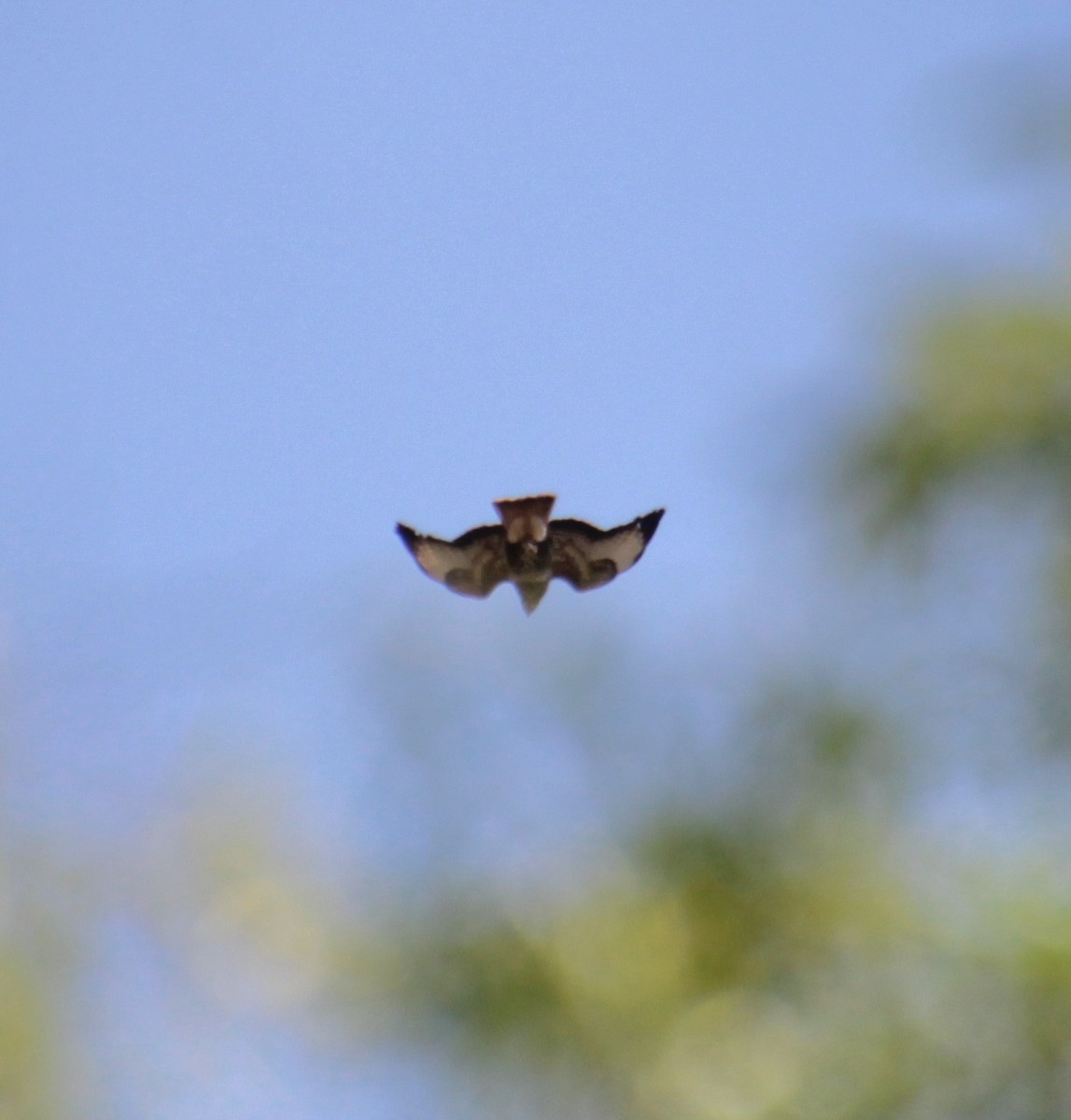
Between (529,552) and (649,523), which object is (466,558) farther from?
(649,523)

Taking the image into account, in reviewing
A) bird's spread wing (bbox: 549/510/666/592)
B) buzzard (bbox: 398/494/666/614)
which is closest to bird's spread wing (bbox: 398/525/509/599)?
buzzard (bbox: 398/494/666/614)

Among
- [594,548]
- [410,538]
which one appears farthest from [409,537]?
[594,548]

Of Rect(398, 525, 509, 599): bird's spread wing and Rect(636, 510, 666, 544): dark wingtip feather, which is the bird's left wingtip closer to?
Rect(636, 510, 666, 544): dark wingtip feather

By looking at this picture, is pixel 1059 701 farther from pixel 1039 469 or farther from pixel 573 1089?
pixel 573 1089

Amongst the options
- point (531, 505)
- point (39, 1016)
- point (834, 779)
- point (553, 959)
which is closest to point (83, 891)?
point (39, 1016)

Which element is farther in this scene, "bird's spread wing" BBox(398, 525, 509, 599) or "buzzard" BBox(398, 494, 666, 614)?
"bird's spread wing" BBox(398, 525, 509, 599)

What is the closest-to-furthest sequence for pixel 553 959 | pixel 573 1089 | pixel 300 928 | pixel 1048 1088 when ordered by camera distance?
1. pixel 1048 1088
2. pixel 573 1089
3. pixel 553 959
4. pixel 300 928
